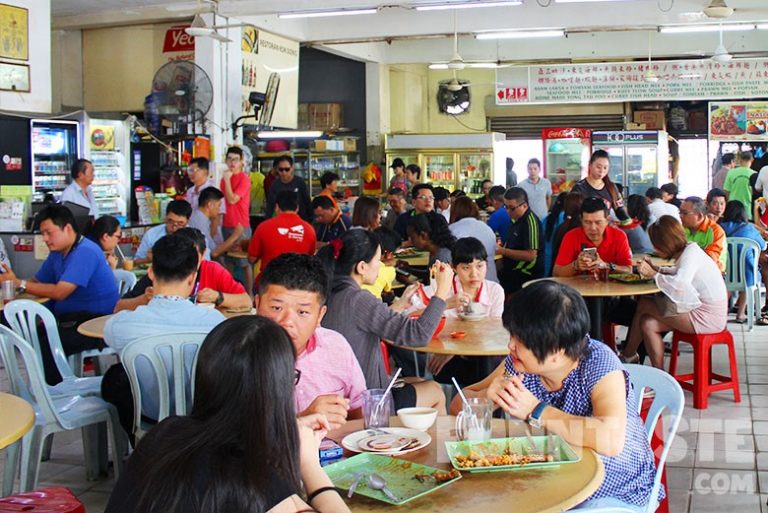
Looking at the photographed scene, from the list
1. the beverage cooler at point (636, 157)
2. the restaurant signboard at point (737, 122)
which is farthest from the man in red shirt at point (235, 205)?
the restaurant signboard at point (737, 122)

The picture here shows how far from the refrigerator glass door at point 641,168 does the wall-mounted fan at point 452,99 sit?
3.39 metres

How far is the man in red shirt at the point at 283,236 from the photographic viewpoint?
24.4 feet

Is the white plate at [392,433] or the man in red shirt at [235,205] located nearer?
the white plate at [392,433]

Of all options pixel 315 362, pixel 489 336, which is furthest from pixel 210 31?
pixel 315 362

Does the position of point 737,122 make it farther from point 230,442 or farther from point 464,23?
point 230,442

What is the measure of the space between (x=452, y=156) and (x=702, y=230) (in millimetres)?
8026

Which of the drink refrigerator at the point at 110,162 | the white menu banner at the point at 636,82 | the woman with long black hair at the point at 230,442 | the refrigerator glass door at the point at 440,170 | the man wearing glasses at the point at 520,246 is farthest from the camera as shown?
the refrigerator glass door at the point at 440,170

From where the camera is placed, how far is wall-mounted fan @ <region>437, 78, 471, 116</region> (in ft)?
57.4

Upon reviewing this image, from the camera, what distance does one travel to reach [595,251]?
635 cm

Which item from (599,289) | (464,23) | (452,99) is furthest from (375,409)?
(452,99)

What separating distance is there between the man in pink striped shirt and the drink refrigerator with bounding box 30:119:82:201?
6.97 meters

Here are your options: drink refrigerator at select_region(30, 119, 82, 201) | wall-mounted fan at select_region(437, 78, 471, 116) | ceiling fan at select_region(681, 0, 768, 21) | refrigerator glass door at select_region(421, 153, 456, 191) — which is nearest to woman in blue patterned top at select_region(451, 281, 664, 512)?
ceiling fan at select_region(681, 0, 768, 21)

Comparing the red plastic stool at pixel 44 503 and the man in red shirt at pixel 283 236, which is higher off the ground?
the man in red shirt at pixel 283 236

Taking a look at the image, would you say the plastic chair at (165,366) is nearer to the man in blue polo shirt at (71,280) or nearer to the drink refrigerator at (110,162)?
the man in blue polo shirt at (71,280)
